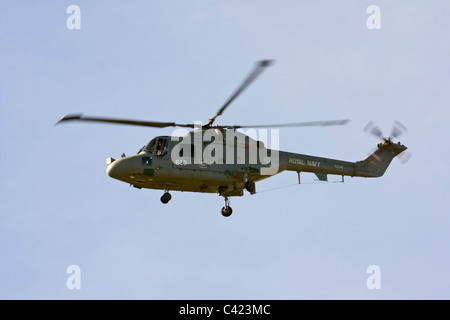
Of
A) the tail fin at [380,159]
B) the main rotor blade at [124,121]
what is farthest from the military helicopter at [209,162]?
the tail fin at [380,159]

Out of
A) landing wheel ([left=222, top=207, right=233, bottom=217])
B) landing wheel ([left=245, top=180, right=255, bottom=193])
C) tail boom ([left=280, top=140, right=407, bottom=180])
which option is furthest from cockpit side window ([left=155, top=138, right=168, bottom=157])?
tail boom ([left=280, top=140, right=407, bottom=180])

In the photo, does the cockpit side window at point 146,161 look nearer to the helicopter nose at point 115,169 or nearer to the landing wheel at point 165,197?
the helicopter nose at point 115,169

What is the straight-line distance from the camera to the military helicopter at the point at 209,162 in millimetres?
29984

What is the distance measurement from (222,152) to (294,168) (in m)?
3.70

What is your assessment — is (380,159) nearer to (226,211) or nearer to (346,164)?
(346,164)

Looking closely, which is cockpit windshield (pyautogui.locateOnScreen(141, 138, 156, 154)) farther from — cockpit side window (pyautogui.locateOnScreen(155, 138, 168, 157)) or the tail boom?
the tail boom

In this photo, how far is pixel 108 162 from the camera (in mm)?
30594

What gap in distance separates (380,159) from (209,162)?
9307 millimetres

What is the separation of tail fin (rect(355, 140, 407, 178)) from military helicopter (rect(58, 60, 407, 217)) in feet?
8.26

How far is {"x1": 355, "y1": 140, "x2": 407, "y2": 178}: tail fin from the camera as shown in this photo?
35.4 meters

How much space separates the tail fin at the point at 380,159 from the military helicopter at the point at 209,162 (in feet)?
8.26
